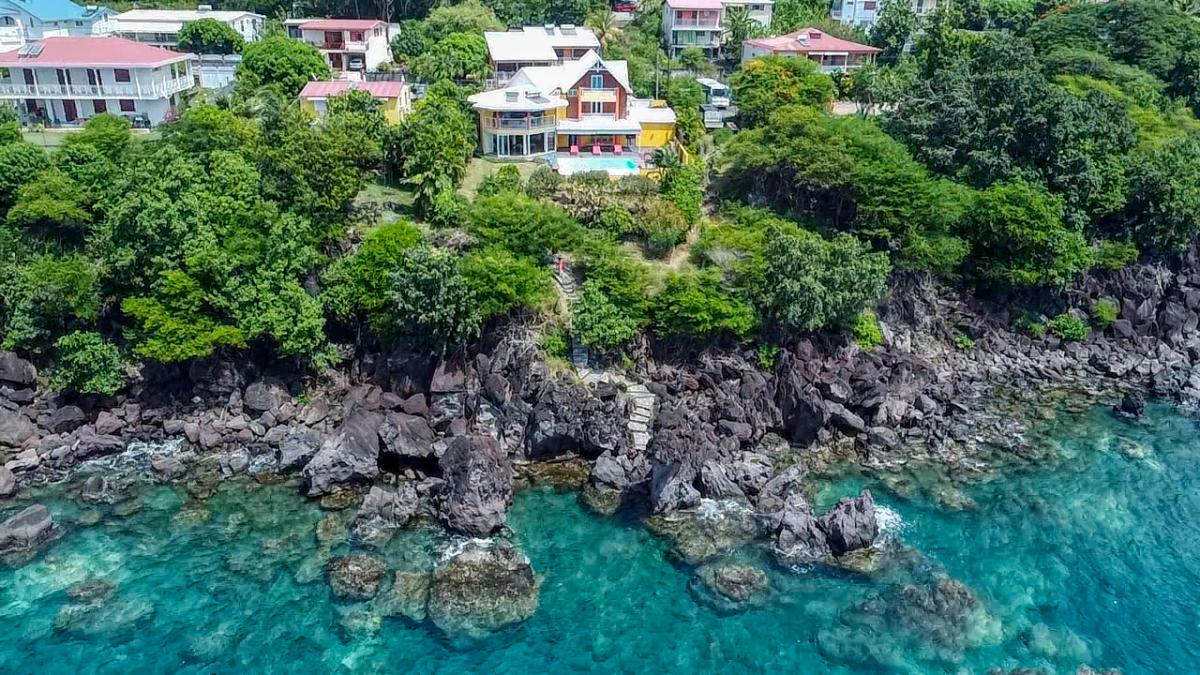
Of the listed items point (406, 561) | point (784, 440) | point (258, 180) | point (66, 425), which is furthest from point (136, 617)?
point (784, 440)

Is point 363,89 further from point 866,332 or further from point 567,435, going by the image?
point 866,332

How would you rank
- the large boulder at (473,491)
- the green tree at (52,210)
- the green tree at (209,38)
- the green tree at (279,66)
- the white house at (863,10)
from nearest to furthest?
the large boulder at (473,491), the green tree at (52,210), the green tree at (279,66), the green tree at (209,38), the white house at (863,10)

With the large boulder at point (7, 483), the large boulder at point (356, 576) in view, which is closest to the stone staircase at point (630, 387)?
the large boulder at point (356, 576)

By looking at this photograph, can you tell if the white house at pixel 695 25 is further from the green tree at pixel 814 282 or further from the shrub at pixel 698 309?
the shrub at pixel 698 309

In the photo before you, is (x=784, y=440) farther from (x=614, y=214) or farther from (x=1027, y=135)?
(x=1027, y=135)

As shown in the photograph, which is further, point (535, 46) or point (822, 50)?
point (822, 50)

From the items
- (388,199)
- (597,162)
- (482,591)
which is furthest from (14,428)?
(597,162)

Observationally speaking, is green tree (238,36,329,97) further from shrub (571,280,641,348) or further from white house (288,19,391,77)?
shrub (571,280,641,348)
